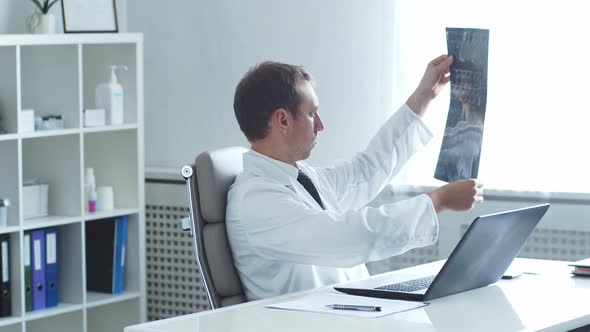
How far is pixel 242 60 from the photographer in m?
4.17

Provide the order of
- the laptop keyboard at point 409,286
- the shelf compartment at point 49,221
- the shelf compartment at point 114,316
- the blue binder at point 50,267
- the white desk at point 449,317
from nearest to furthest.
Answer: the white desk at point 449,317
the laptop keyboard at point 409,286
the shelf compartment at point 49,221
the blue binder at point 50,267
the shelf compartment at point 114,316

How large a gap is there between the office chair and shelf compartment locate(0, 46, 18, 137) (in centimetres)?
128

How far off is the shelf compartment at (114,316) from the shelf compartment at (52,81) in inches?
31.8

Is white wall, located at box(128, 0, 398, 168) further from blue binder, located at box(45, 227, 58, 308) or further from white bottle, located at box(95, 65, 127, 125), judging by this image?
blue binder, located at box(45, 227, 58, 308)

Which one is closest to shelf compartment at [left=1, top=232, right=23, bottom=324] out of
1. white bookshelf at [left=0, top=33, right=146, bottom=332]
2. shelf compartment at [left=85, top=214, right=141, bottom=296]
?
white bookshelf at [left=0, top=33, right=146, bottom=332]

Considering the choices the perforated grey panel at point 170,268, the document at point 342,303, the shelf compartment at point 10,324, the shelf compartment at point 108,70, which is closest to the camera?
the document at point 342,303

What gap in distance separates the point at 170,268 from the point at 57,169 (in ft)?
2.43

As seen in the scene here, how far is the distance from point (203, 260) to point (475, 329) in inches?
31.3

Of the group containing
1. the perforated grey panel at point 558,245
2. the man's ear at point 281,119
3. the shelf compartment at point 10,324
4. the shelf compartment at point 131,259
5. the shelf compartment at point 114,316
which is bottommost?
the shelf compartment at point 114,316

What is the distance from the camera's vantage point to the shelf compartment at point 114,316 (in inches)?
161

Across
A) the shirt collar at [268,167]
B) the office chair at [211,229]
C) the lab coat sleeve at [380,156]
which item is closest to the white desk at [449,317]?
the office chair at [211,229]

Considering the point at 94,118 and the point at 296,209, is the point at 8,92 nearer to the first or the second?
the point at 94,118

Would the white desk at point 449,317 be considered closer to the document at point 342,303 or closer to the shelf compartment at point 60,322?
the document at point 342,303

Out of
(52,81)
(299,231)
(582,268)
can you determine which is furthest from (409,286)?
(52,81)
